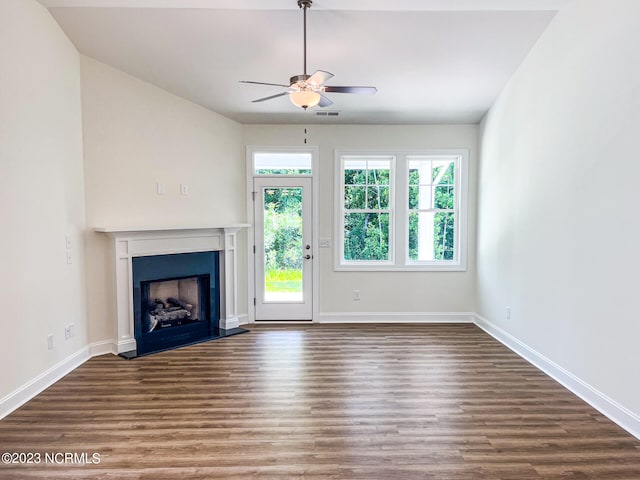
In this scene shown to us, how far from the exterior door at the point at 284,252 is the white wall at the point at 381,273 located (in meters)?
0.21

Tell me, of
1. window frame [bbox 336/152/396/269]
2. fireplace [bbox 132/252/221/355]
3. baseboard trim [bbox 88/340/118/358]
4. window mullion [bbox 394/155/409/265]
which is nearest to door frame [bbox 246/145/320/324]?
window frame [bbox 336/152/396/269]


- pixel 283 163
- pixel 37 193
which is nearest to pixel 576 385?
pixel 283 163

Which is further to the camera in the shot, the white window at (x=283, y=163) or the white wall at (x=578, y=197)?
the white window at (x=283, y=163)

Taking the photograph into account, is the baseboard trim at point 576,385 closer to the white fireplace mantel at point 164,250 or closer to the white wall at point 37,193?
the white fireplace mantel at point 164,250

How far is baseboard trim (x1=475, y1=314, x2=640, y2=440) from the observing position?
2658mm

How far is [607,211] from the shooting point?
288 centimetres

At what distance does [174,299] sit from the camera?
4984 mm

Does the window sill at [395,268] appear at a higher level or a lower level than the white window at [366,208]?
lower

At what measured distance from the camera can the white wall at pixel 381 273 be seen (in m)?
5.31

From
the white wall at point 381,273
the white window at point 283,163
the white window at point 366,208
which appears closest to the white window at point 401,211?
the white window at point 366,208

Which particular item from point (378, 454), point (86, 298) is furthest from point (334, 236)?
point (378, 454)

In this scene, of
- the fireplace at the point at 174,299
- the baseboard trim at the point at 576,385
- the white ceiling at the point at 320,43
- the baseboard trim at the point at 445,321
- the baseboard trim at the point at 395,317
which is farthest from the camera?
the baseboard trim at the point at 395,317

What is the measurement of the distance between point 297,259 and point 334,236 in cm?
59

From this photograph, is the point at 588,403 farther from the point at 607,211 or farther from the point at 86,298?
the point at 86,298
